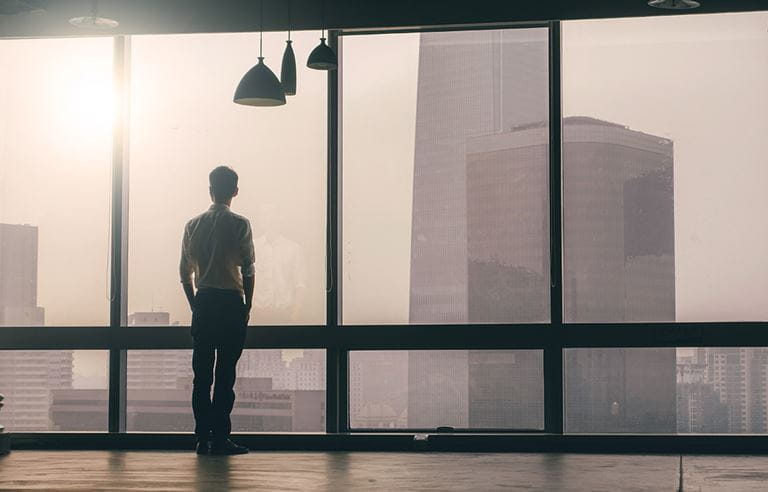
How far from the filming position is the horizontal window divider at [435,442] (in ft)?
22.5

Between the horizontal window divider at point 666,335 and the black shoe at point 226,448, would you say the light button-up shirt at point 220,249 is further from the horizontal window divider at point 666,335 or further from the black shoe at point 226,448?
the horizontal window divider at point 666,335

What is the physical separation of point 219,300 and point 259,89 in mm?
1243

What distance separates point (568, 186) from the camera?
712 centimetres

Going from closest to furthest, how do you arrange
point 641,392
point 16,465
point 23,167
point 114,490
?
point 114,490, point 16,465, point 641,392, point 23,167

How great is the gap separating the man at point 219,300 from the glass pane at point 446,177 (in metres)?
0.99

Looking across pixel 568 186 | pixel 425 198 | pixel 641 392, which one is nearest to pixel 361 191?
pixel 425 198

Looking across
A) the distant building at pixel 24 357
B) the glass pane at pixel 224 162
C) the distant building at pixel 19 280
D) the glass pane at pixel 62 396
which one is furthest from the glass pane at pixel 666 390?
the distant building at pixel 19 280

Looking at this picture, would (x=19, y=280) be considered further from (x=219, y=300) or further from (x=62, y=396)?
(x=219, y=300)

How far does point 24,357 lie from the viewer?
7.43 metres

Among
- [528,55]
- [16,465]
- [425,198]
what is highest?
[528,55]

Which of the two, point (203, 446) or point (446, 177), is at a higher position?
point (446, 177)

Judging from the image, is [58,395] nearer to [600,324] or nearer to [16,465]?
[16,465]

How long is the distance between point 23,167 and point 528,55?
3489mm

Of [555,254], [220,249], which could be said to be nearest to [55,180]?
[220,249]
